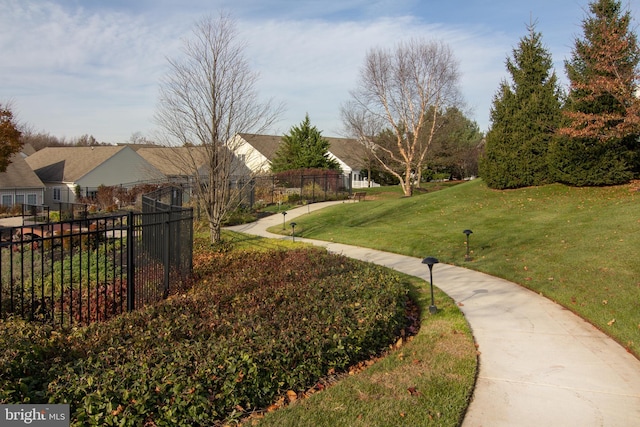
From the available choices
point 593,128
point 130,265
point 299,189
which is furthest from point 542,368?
point 299,189

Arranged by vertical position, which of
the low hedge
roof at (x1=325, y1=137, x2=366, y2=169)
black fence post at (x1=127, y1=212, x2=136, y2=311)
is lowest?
the low hedge

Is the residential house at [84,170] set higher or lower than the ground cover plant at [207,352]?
higher

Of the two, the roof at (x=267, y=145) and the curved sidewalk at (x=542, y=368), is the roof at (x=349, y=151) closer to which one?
the roof at (x=267, y=145)

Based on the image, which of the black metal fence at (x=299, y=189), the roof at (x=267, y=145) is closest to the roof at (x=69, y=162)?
the roof at (x=267, y=145)

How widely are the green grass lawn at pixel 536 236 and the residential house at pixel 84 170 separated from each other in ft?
76.5

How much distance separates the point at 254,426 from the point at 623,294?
21.0 feet

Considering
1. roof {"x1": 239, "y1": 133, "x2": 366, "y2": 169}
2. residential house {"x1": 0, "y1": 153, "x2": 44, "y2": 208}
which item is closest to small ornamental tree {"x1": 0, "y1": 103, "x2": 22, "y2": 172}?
residential house {"x1": 0, "y1": 153, "x2": 44, "y2": 208}

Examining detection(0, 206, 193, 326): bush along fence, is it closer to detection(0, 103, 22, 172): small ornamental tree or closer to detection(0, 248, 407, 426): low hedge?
detection(0, 248, 407, 426): low hedge

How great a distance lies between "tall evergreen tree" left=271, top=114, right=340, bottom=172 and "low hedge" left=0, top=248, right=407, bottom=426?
36898 millimetres

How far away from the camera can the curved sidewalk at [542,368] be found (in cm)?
405

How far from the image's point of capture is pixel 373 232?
51.7 feet

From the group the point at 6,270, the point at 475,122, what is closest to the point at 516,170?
the point at 6,270

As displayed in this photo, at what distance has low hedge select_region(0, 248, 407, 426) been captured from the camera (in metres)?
3.55

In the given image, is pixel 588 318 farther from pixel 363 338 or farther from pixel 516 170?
pixel 516 170
